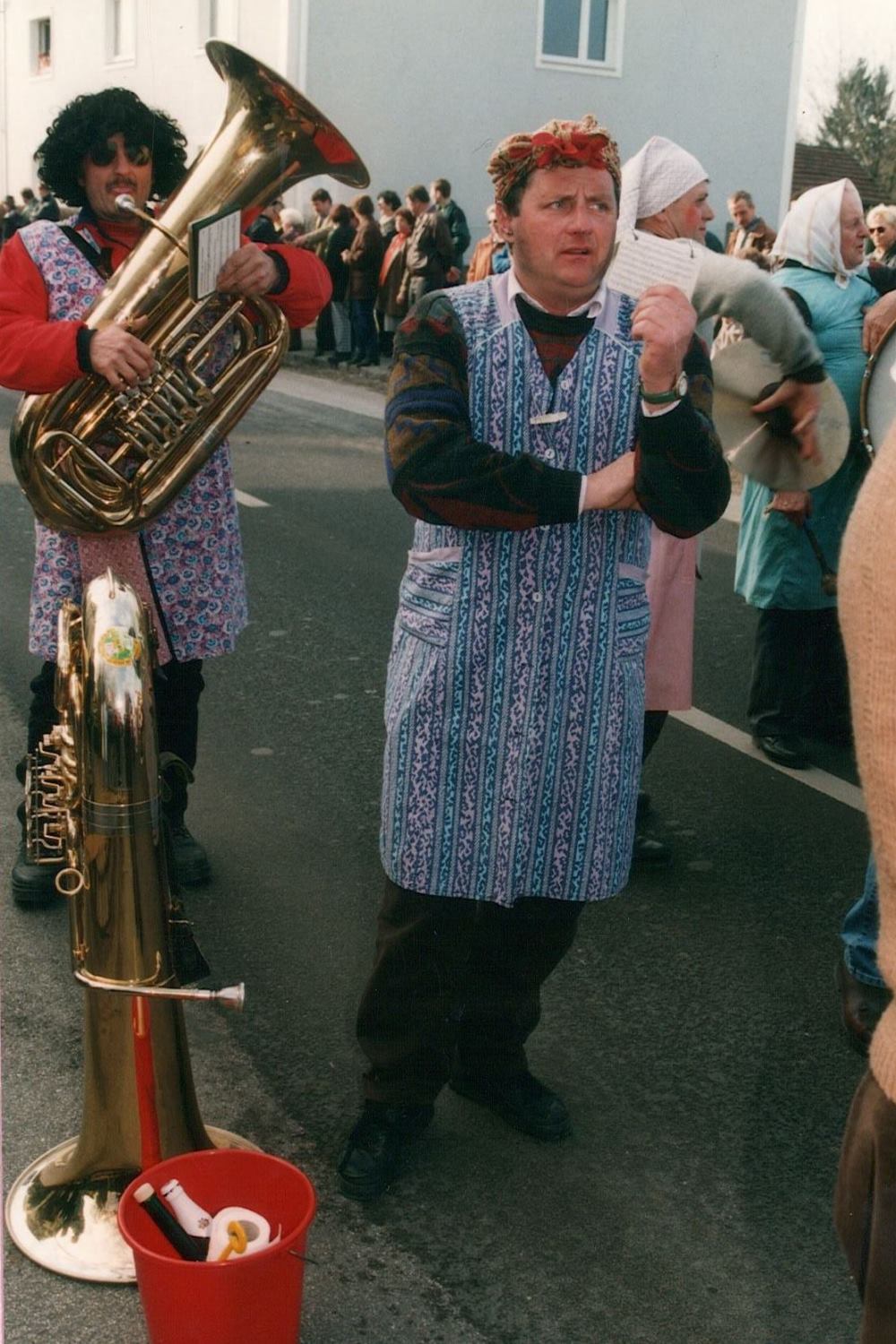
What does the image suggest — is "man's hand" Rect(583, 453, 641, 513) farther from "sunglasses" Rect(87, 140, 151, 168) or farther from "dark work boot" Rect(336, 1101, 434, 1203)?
"sunglasses" Rect(87, 140, 151, 168)

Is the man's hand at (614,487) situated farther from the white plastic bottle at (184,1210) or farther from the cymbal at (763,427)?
the cymbal at (763,427)

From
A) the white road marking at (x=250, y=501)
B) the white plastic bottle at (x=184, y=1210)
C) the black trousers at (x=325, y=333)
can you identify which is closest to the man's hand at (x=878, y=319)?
the white plastic bottle at (x=184, y=1210)

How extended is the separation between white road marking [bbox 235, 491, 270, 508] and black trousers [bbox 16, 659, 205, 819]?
526 centimetres

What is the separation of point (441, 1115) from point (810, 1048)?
0.88m

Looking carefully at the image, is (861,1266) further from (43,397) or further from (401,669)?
(43,397)

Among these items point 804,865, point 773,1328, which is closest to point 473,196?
point 804,865

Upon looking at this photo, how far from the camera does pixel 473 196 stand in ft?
86.7

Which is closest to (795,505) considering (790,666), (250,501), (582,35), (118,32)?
(790,666)

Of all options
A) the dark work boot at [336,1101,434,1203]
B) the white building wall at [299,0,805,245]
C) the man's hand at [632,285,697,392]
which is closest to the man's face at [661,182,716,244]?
the man's hand at [632,285,697,392]

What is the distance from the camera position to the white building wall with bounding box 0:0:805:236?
2452 cm

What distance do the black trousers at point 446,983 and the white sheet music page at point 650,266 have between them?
1215 mm

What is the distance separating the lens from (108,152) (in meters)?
3.87

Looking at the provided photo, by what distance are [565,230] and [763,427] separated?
1.77 metres

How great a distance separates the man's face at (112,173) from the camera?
3.88 metres
